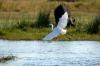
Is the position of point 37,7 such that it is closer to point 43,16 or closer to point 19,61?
point 43,16

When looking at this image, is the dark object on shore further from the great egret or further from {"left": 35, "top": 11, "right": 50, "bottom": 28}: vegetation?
A: {"left": 35, "top": 11, "right": 50, "bottom": 28}: vegetation

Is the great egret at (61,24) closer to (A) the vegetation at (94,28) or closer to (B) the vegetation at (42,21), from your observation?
(A) the vegetation at (94,28)

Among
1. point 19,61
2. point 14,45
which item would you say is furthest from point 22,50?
point 19,61

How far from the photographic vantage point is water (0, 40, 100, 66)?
17.3 meters

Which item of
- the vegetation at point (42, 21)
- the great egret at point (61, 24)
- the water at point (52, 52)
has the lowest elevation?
the vegetation at point (42, 21)

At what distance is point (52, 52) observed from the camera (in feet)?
64.3

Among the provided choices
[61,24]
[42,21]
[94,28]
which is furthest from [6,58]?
[42,21]

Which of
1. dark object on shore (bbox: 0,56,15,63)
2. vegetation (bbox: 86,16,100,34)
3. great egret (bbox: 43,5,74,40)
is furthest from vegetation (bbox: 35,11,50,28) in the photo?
great egret (bbox: 43,5,74,40)

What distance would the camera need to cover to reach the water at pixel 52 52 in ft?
56.6

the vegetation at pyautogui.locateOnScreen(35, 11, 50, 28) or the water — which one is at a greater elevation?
the water

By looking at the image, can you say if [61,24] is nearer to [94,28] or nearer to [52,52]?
[52,52]

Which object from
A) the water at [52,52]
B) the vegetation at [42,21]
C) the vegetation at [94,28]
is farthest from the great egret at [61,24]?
the vegetation at [42,21]

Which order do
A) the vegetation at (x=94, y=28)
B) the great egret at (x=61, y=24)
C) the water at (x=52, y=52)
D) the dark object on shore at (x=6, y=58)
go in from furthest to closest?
1. the vegetation at (x=94, y=28)
2. the dark object on shore at (x=6, y=58)
3. the water at (x=52, y=52)
4. the great egret at (x=61, y=24)

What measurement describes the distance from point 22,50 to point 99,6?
17972 millimetres
